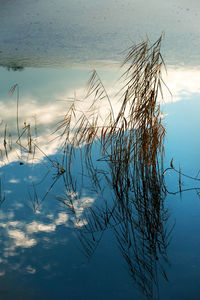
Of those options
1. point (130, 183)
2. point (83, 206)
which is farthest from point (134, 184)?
point (83, 206)

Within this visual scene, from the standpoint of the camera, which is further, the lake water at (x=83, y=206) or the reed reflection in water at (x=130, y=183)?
the reed reflection in water at (x=130, y=183)

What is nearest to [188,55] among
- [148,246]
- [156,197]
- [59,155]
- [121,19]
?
[121,19]

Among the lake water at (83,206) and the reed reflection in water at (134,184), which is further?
the reed reflection in water at (134,184)

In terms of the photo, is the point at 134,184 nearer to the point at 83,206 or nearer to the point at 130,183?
the point at 130,183

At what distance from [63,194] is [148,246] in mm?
696

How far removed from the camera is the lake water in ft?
5.16

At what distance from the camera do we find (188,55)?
5.50 meters

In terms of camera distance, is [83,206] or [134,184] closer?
[83,206]

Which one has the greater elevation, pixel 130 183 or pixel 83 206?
pixel 130 183

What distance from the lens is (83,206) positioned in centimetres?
218

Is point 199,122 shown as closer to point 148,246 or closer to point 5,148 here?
point 5,148

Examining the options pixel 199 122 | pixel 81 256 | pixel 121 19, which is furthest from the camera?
pixel 121 19

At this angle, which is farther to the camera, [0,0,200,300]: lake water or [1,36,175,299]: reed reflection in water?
[1,36,175,299]: reed reflection in water

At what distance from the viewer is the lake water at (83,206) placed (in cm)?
157
